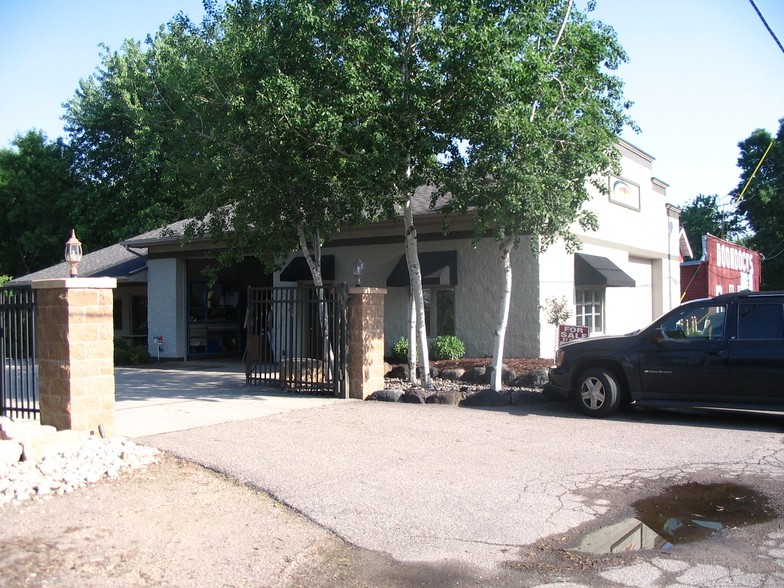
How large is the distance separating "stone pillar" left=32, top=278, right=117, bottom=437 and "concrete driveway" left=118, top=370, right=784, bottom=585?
94 cm

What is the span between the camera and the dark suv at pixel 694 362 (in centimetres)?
959

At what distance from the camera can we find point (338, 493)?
264 inches

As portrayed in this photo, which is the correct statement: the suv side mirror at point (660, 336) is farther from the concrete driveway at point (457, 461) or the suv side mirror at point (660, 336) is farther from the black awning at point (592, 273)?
the black awning at point (592, 273)

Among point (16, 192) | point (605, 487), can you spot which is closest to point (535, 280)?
point (605, 487)

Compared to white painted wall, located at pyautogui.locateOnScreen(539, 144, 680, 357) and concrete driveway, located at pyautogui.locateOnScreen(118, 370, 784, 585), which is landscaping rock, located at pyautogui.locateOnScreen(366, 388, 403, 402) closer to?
concrete driveway, located at pyautogui.locateOnScreen(118, 370, 784, 585)

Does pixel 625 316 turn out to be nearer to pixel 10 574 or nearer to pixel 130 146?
pixel 10 574

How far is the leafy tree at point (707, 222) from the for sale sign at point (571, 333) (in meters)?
31.6

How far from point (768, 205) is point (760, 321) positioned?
3241 centimetres

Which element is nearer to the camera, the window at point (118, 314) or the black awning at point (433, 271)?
the black awning at point (433, 271)

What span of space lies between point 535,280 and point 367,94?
6.60m

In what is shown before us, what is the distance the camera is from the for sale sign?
13992 millimetres

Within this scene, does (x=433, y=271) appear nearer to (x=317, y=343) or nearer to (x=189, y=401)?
(x=317, y=343)

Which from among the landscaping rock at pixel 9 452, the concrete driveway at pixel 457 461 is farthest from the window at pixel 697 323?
the landscaping rock at pixel 9 452

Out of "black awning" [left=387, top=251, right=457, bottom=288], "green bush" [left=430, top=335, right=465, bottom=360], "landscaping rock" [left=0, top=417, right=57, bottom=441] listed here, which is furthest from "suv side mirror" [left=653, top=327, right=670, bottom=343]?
"landscaping rock" [left=0, top=417, right=57, bottom=441]
